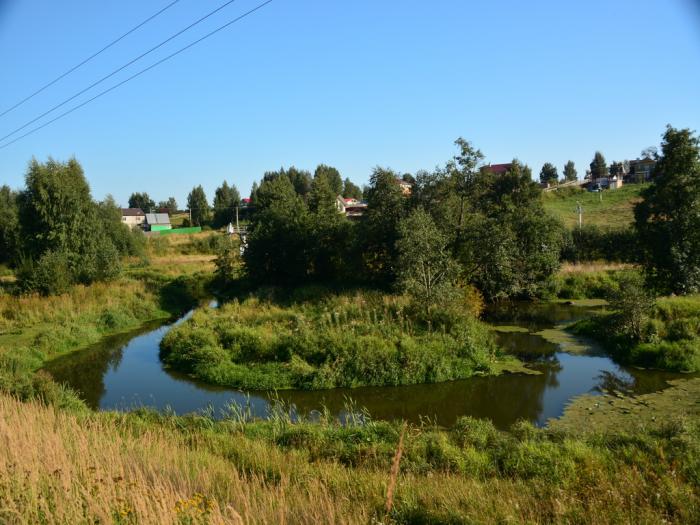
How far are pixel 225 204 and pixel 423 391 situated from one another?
3316 inches

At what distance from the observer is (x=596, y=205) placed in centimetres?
5831

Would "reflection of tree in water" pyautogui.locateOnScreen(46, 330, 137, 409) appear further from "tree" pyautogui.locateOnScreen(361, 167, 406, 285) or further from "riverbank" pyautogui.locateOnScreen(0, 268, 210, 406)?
"tree" pyautogui.locateOnScreen(361, 167, 406, 285)

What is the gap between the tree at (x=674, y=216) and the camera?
686 inches

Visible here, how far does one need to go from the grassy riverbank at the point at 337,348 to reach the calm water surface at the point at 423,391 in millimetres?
504

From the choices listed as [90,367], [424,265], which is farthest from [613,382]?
[90,367]

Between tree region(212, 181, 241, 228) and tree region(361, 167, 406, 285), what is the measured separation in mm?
59124

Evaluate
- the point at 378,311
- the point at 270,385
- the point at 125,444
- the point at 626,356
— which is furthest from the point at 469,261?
the point at 125,444

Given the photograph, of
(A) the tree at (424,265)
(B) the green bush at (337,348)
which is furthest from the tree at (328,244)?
(B) the green bush at (337,348)

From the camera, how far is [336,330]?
1661 cm

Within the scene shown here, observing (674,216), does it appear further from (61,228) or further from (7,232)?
(7,232)

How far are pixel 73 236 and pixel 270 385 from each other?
20373 millimetres

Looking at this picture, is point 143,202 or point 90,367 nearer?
point 90,367

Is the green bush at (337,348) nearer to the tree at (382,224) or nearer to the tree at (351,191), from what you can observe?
the tree at (382,224)

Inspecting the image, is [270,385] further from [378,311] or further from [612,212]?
[612,212]
